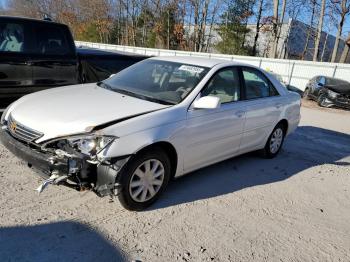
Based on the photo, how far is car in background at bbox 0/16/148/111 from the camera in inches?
247

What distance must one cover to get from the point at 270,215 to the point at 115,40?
4938cm

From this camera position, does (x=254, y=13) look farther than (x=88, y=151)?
Yes

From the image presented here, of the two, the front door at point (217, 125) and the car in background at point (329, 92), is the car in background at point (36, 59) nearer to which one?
the front door at point (217, 125)

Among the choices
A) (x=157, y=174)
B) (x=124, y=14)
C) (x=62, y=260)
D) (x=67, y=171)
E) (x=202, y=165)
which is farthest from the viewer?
(x=124, y=14)

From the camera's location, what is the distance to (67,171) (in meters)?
3.53

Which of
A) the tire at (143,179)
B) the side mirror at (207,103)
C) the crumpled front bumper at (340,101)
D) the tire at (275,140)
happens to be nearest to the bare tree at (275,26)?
the crumpled front bumper at (340,101)

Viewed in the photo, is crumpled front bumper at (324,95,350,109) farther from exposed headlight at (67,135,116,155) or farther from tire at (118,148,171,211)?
exposed headlight at (67,135,116,155)

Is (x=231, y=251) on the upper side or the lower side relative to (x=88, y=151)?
lower

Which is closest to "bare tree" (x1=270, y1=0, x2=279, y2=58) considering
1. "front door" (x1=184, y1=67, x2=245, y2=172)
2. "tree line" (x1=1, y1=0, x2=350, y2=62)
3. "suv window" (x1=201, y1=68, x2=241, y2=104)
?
"tree line" (x1=1, y1=0, x2=350, y2=62)

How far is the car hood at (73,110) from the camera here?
3631 millimetres

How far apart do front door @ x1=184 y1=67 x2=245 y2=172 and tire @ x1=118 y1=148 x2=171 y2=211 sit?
41cm

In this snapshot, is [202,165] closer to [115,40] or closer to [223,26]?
[223,26]

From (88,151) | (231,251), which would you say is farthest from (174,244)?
(88,151)

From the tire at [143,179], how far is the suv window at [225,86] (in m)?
1.09
